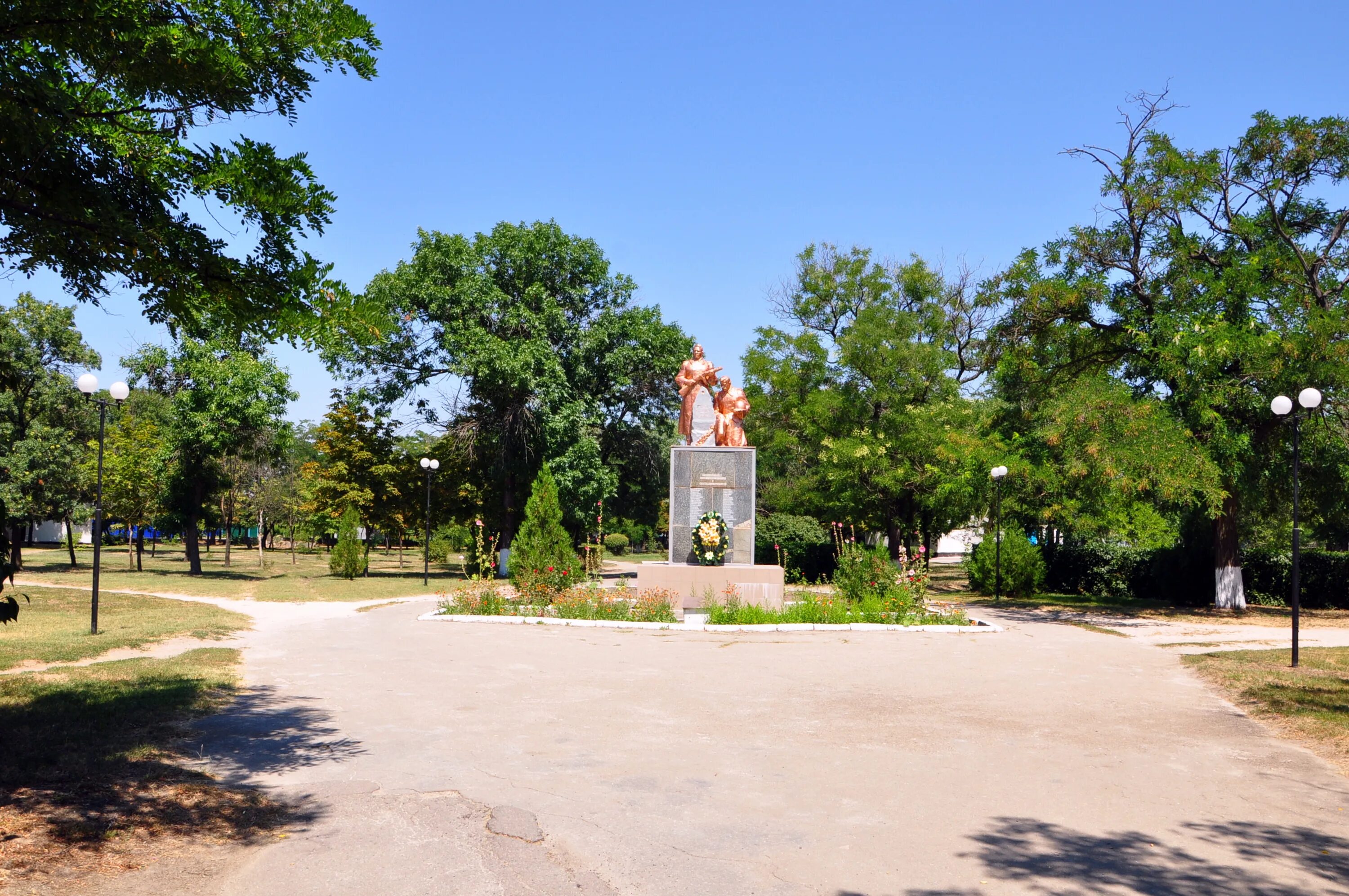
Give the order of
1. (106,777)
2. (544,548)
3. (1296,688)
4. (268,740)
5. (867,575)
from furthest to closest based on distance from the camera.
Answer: (544,548)
(867,575)
(1296,688)
(268,740)
(106,777)

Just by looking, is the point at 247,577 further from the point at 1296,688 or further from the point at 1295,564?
the point at 1296,688

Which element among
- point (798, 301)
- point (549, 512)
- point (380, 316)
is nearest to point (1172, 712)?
point (380, 316)

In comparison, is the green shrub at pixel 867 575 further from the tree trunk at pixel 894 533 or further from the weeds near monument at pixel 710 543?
the tree trunk at pixel 894 533

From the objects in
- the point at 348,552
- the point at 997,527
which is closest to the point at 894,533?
the point at 997,527

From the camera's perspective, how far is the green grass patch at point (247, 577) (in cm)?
2353

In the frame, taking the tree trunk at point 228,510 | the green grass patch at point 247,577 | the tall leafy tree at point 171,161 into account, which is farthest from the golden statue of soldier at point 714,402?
the tree trunk at point 228,510

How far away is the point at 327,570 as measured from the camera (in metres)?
36.3

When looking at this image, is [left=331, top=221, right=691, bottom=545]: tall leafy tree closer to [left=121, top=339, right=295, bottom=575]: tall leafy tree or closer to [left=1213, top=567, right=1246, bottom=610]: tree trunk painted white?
[left=121, top=339, right=295, bottom=575]: tall leafy tree

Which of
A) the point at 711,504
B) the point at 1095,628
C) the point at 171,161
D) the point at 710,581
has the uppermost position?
the point at 171,161

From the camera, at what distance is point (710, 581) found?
60.9ft

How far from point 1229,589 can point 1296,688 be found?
1191 cm

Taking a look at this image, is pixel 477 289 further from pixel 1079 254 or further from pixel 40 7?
pixel 40 7

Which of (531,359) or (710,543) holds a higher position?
(531,359)

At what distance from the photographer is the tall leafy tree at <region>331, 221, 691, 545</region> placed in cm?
2908
